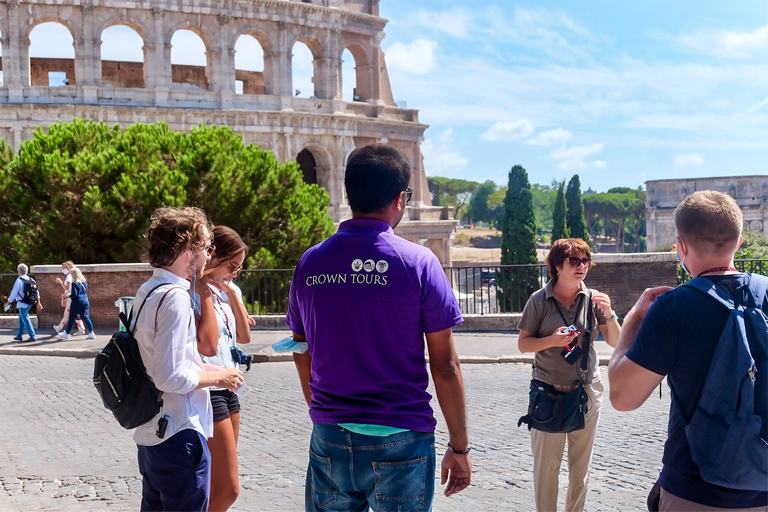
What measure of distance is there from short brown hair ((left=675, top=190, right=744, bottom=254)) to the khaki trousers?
6.75ft

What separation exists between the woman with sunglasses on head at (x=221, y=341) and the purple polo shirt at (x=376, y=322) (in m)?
1.20

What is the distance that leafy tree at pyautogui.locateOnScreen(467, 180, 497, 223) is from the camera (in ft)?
464

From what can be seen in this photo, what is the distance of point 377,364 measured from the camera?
306 cm

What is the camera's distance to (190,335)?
147 inches

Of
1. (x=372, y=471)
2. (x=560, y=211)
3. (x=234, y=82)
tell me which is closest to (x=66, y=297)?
(x=372, y=471)

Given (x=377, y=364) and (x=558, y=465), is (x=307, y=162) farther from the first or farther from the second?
(x=377, y=364)

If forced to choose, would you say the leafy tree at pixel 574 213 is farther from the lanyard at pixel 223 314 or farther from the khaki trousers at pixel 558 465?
the lanyard at pixel 223 314

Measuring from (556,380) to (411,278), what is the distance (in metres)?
2.06

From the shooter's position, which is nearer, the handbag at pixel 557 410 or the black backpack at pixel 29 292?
the handbag at pixel 557 410

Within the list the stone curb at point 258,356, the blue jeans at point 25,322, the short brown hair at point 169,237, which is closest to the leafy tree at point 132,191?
the blue jeans at point 25,322

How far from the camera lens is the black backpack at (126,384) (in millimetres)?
3541

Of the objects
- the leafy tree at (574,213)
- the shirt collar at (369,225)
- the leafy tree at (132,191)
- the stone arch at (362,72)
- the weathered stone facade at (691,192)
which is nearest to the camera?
the shirt collar at (369,225)

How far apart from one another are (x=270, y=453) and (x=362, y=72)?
36940mm

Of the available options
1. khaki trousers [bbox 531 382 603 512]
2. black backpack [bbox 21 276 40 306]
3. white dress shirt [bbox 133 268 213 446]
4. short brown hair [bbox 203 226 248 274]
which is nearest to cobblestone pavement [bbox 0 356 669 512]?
khaki trousers [bbox 531 382 603 512]
